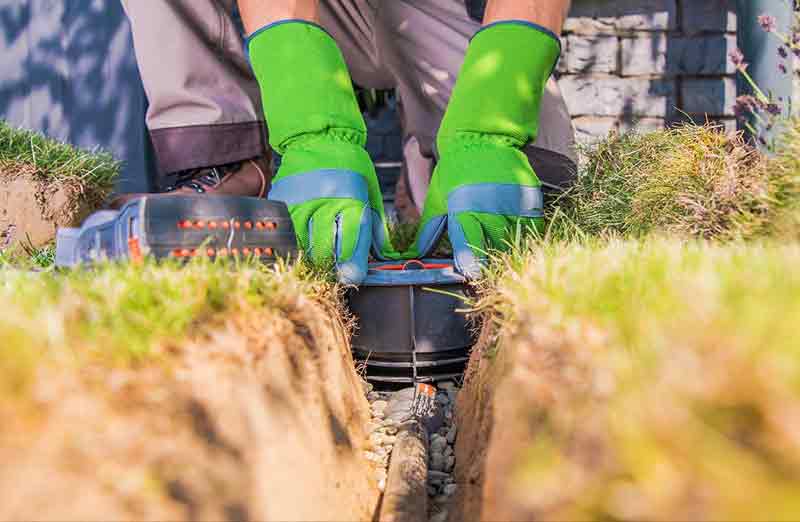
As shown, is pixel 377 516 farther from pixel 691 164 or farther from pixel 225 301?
pixel 691 164

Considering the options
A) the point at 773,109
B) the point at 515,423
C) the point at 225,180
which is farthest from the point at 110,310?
the point at 225,180

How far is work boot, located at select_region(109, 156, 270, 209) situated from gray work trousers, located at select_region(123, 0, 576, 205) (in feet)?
0.13

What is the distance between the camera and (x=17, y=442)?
0.68 metres

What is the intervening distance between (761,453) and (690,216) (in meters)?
0.91

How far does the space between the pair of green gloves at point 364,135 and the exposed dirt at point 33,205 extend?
115 cm

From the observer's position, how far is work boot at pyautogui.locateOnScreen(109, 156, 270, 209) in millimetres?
2324

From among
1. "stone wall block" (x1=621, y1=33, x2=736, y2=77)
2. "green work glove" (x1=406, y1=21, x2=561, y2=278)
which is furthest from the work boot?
"stone wall block" (x1=621, y1=33, x2=736, y2=77)

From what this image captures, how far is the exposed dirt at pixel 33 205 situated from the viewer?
2371 millimetres

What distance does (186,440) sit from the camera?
0.76m

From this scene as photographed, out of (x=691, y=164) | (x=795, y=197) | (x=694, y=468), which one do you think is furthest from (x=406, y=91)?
(x=694, y=468)

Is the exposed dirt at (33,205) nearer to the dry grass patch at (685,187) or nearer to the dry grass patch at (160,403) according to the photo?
the dry grass patch at (160,403)

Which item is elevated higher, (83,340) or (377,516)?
(83,340)

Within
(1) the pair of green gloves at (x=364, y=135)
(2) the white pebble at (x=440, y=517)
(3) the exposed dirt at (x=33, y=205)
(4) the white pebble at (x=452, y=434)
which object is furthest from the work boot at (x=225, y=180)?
(2) the white pebble at (x=440, y=517)

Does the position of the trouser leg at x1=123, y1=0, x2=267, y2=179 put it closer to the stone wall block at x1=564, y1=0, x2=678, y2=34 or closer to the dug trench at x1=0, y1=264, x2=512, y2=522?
the dug trench at x1=0, y1=264, x2=512, y2=522
